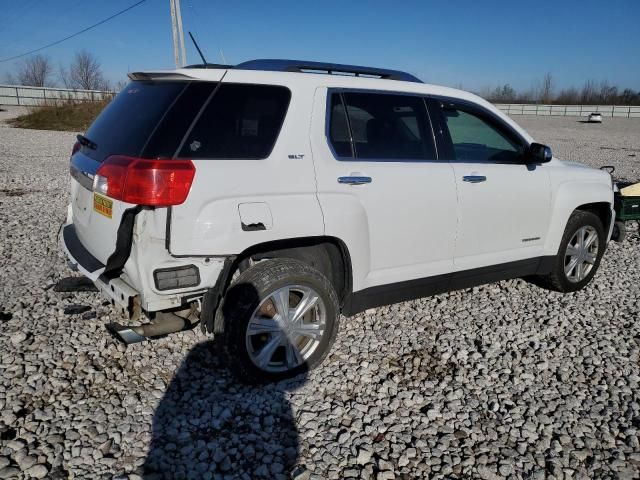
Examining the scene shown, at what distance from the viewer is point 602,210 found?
4.94 m

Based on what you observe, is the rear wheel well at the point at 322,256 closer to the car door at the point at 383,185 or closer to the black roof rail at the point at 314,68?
the car door at the point at 383,185

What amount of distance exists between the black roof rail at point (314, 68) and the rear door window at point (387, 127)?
21 centimetres

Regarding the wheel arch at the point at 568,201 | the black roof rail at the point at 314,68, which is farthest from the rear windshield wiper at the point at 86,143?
the wheel arch at the point at 568,201

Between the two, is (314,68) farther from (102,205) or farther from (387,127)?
(102,205)

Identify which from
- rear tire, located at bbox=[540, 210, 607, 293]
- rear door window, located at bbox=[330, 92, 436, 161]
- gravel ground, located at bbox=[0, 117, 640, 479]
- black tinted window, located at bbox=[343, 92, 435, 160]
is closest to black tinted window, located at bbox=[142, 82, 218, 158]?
rear door window, located at bbox=[330, 92, 436, 161]

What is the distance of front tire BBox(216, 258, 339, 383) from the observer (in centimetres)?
295

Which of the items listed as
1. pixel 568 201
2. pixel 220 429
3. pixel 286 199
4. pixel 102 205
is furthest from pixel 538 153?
pixel 102 205

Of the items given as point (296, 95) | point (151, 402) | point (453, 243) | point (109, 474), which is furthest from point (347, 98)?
point (109, 474)

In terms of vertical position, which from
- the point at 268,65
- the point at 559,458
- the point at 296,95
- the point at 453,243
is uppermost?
the point at 268,65

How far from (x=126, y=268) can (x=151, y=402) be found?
0.86m

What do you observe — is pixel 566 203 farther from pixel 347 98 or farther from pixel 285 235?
pixel 285 235

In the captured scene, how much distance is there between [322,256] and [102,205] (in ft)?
4.61

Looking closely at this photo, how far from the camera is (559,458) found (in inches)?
104

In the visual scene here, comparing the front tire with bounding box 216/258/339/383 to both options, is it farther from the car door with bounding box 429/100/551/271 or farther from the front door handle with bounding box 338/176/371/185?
the car door with bounding box 429/100/551/271
